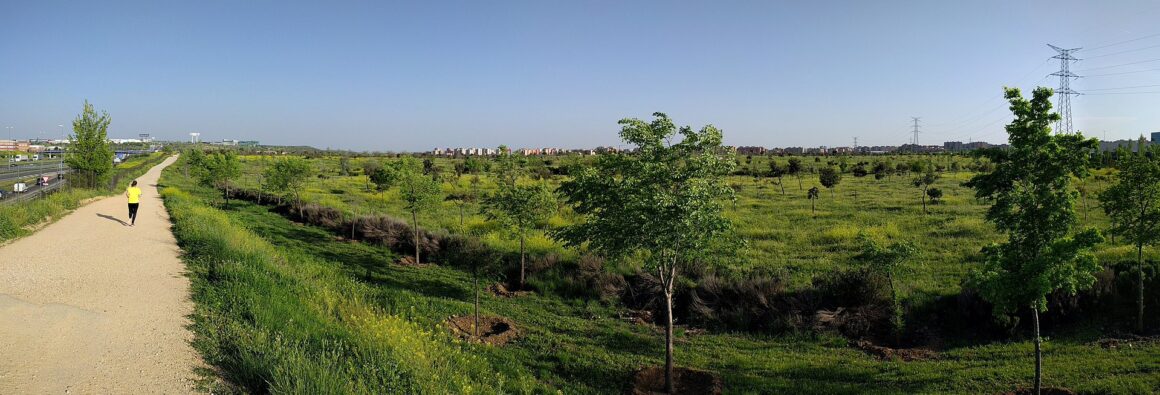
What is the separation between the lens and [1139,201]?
13109 millimetres

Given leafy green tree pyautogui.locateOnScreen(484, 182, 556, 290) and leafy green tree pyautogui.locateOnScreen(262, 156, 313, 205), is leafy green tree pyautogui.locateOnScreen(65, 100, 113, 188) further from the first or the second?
leafy green tree pyautogui.locateOnScreen(484, 182, 556, 290)

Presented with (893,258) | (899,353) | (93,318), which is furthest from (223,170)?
(899,353)

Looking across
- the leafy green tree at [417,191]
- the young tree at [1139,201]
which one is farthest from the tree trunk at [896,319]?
the leafy green tree at [417,191]

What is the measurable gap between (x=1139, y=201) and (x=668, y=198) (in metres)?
12.7

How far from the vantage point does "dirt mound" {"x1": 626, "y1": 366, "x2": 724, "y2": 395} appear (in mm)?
9961

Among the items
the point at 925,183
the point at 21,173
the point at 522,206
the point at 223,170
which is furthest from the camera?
the point at 21,173

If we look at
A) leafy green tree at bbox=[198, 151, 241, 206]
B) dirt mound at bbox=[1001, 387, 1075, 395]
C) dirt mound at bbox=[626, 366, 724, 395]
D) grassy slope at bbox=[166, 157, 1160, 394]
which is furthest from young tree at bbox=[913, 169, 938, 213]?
leafy green tree at bbox=[198, 151, 241, 206]

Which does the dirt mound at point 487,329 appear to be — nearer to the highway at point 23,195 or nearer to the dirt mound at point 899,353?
the dirt mound at point 899,353

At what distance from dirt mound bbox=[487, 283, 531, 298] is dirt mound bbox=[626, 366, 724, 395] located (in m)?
7.58

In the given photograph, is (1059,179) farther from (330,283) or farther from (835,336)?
(330,283)

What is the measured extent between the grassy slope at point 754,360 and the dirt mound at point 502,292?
54.1 inches

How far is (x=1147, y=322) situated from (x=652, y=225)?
1245 cm

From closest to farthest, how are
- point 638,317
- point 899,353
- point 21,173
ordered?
point 899,353
point 638,317
point 21,173

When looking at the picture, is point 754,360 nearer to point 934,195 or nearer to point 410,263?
point 410,263
